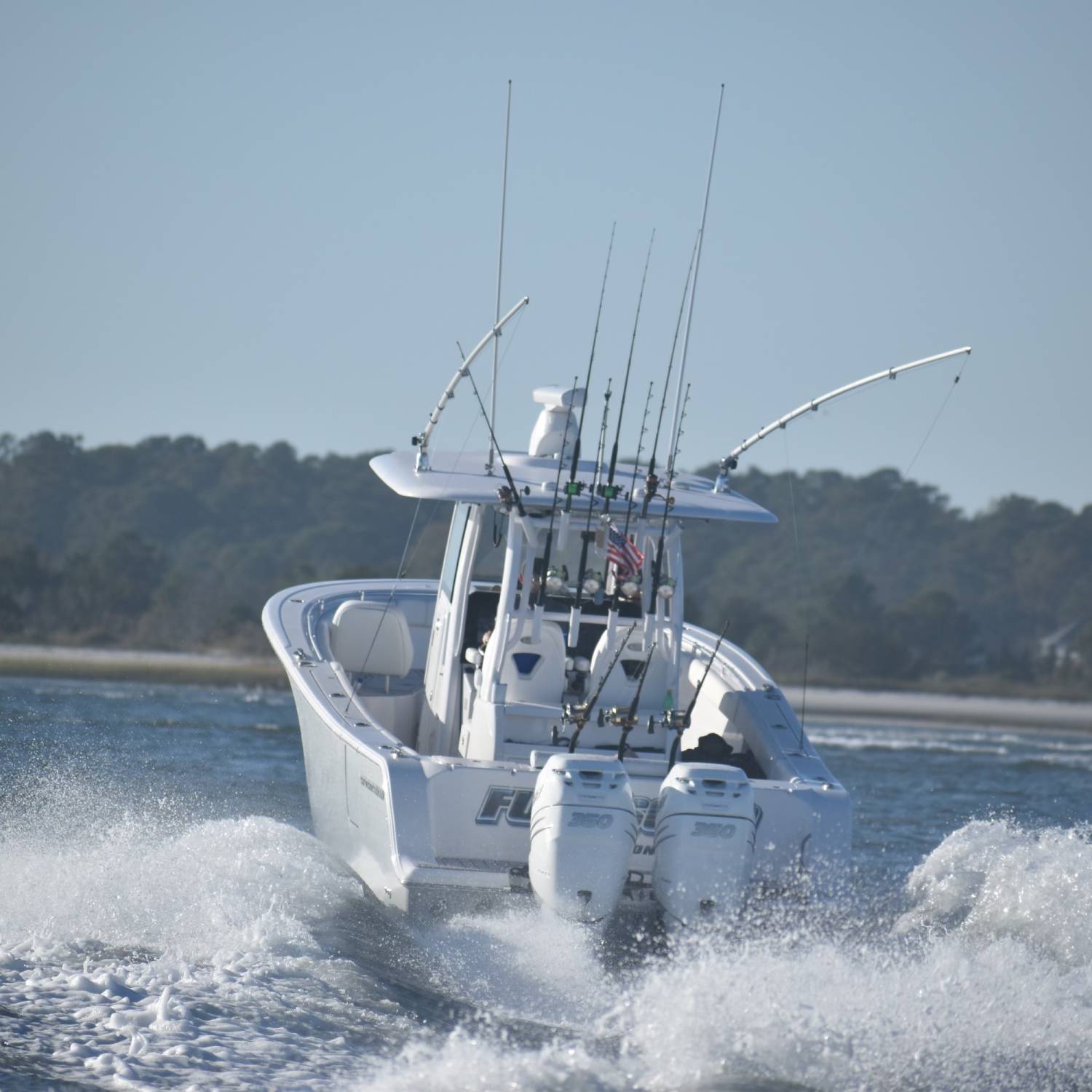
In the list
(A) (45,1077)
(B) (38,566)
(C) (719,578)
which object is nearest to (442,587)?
(A) (45,1077)

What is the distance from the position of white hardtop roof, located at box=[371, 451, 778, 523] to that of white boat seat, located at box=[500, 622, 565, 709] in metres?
0.76

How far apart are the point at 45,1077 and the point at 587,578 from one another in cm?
399

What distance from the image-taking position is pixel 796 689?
3862 centimetres

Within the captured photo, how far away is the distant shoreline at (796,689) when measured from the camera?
30.7 m

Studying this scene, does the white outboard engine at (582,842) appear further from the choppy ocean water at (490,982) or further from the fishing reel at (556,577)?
the fishing reel at (556,577)

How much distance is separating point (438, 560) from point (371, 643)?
3687 centimetres

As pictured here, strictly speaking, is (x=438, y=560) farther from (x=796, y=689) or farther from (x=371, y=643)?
(x=371, y=643)

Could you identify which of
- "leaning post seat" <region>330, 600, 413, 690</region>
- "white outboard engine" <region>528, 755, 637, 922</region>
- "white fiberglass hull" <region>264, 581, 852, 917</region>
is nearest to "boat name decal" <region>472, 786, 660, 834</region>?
"white fiberglass hull" <region>264, 581, 852, 917</region>

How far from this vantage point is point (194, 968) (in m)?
7.05

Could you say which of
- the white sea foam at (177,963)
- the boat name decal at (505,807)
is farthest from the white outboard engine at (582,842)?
the white sea foam at (177,963)

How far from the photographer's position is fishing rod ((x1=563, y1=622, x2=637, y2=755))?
804 cm

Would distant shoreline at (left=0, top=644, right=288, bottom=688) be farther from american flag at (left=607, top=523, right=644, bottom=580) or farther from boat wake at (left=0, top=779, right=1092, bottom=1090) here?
american flag at (left=607, top=523, right=644, bottom=580)

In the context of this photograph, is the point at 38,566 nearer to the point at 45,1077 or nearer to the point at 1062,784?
the point at 1062,784

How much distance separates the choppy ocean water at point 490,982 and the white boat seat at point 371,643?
5.02 ft
